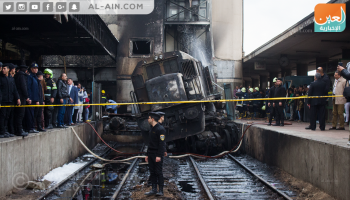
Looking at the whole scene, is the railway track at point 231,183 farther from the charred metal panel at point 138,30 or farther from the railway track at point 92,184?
the charred metal panel at point 138,30

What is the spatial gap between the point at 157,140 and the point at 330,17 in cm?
807

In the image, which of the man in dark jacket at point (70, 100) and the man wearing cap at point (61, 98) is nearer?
the man wearing cap at point (61, 98)

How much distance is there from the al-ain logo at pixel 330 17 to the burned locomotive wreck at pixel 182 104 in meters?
4.31

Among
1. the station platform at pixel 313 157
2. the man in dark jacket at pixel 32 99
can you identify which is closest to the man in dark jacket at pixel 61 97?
the man in dark jacket at pixel 32 99

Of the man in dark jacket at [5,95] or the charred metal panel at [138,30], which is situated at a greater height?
the charred metal panel at [138,30]

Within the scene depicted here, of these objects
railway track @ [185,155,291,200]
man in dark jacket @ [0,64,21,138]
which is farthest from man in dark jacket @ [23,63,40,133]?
railway track @ [185,155,291,200]

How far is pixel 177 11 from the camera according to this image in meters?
23.1

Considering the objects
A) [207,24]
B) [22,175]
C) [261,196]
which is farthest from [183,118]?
[207,24]

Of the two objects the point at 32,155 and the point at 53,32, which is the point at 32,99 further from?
the point at 53,32

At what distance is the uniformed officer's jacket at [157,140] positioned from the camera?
561cm

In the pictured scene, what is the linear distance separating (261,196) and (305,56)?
15.8 m

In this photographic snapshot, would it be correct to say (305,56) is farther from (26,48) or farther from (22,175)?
(22,175)

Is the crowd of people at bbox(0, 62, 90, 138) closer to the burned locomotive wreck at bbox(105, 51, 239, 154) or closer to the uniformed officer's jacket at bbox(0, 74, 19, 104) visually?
the uniformed officer's jacket at bbox(0, 74, 19, 104)

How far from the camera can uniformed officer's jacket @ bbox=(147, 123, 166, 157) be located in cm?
561
